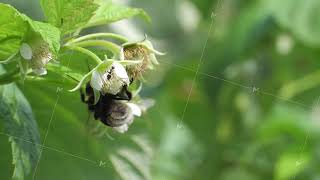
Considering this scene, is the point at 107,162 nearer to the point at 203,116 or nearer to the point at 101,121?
the point at 101,121

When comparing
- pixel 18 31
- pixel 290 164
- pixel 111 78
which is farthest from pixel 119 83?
pixel 290 164

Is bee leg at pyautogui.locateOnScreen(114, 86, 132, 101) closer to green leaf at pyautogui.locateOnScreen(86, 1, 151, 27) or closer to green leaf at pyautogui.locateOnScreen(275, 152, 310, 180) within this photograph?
green leaf at pyautogui.locateOnScreen(86, 1, 151, 27)

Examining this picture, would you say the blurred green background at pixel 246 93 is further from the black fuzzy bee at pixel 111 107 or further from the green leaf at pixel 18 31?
the green leaf at pixel 18 31

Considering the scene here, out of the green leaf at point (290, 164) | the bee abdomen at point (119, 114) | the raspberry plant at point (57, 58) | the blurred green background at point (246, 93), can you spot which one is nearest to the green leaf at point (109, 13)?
the raspberry plant at point (57, 58)

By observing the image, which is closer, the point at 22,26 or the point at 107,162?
the point at 22,26

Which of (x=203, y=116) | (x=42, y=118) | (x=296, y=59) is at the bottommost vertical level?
(x=42, y=118)

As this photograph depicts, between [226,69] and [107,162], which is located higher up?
[226,69]

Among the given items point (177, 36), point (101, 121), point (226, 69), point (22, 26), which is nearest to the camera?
point (22, 26)

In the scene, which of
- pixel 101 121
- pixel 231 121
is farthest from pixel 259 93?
pixel 101 121

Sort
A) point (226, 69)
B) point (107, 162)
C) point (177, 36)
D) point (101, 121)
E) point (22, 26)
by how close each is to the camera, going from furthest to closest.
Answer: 1. point (177, 36)
2. point (226, 69)
3. point (107, 162)
4. point (101, 121)
5. point (22, 26)
